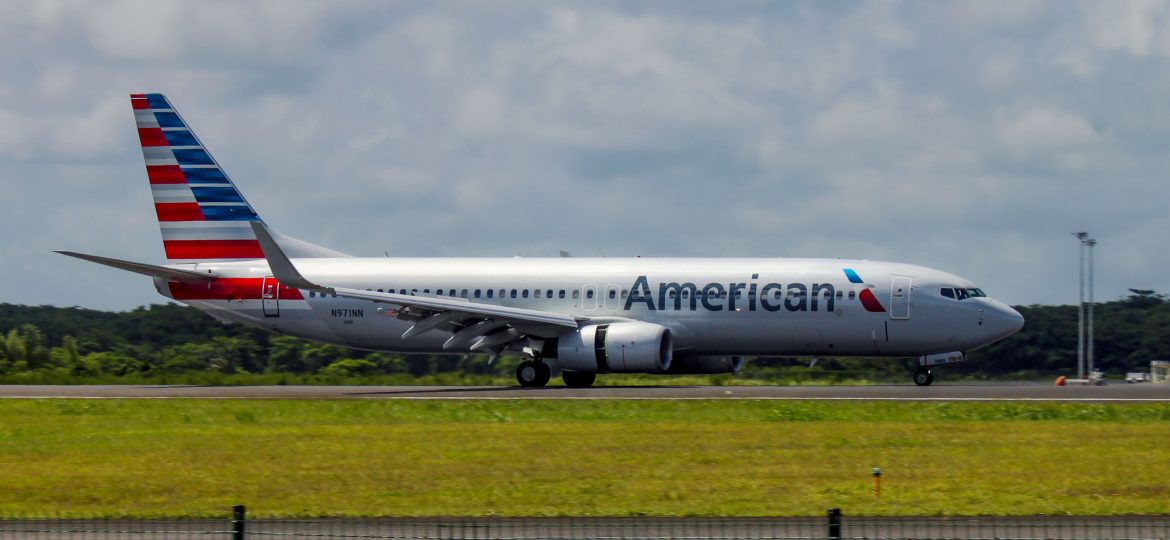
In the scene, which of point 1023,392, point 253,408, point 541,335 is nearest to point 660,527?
point 253,408

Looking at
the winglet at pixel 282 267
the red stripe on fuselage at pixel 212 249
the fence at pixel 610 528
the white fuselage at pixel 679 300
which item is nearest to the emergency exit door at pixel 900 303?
the white fuselage at pixel 679 300

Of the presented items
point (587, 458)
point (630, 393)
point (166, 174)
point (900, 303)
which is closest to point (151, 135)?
point (166, 174)

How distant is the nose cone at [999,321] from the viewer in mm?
41188

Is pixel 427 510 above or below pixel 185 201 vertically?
below

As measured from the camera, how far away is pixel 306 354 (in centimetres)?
6612

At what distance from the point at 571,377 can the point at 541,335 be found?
188 cm

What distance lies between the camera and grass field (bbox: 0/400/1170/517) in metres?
18.5

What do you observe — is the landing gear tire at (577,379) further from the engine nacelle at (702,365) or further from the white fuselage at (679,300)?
the engine nacelle at (702,365)

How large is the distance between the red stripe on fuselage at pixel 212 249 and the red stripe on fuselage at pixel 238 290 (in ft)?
4.06

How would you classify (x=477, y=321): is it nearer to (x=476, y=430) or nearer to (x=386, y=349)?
(x=386, y=349)

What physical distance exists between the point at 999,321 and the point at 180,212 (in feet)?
81.9

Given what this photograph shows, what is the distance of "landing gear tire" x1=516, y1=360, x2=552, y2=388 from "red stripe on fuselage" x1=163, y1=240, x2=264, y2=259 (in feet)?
31.9

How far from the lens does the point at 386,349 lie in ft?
153

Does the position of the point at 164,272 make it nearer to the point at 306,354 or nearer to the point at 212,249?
the point at 212,249
